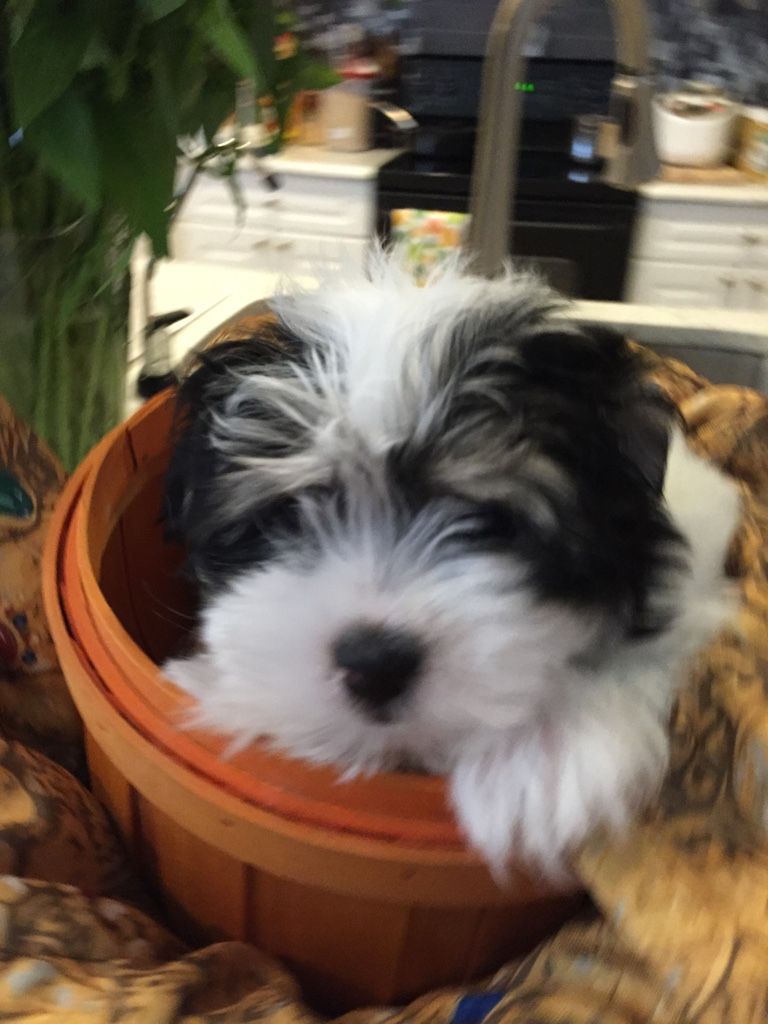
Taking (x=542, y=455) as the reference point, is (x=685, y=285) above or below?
below

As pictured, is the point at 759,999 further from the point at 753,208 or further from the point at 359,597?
the point at 753,208

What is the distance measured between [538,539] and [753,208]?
9.58ft

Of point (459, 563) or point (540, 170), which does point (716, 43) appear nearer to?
point (540, 170)

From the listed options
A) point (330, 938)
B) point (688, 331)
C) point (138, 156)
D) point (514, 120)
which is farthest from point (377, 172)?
point (330, 938)

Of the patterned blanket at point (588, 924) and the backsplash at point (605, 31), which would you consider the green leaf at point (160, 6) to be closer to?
the patterned blanket at point (588, 924)

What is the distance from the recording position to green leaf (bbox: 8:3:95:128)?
0.63m

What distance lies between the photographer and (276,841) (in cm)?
60

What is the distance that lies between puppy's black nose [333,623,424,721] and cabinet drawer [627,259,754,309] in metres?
2.89

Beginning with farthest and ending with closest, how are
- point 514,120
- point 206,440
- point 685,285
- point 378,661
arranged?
point 685,285 → point 514,120 → point 206,440 → point 378,661

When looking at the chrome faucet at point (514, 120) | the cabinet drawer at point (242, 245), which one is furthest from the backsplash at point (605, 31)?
the chrome faucet at point (514, 120)

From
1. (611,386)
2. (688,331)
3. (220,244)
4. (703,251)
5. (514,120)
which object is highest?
(514,120)

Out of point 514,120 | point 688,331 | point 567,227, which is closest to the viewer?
point 514,120

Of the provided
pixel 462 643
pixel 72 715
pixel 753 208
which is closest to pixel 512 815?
pixel 462 643

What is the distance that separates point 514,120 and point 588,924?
0.87 m
